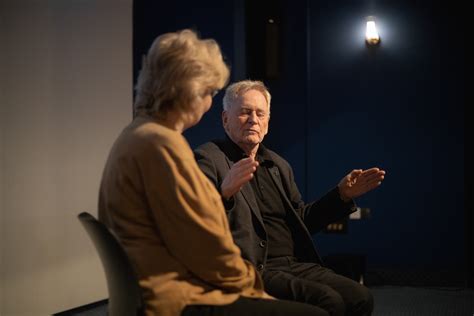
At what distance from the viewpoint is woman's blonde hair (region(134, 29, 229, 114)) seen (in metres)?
1.44

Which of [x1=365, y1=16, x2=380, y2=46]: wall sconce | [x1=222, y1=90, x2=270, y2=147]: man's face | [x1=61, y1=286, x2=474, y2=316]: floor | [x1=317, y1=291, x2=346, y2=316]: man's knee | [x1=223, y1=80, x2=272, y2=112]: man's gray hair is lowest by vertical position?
[x1=61, y1=286, x2=474, y2=316]: floor

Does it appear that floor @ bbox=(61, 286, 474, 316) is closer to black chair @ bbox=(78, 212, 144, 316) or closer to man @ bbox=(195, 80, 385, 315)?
man @ bbox=(195, 80, 385, 315)

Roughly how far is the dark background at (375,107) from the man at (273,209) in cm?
185

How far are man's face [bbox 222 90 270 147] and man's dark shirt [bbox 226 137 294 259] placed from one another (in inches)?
1.8

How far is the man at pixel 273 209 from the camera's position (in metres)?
1.95

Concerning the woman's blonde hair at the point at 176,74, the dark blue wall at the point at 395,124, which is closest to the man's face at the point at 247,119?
the woman's blonde hair at the point at 176,74

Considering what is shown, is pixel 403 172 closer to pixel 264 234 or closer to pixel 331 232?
pixel 331 232

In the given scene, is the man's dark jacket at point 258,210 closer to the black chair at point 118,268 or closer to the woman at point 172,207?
the woman at point 172,207

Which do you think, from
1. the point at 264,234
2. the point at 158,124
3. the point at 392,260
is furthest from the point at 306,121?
the point at 158,124

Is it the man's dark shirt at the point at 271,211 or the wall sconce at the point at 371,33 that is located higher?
the wall sconce at the point at 371,33

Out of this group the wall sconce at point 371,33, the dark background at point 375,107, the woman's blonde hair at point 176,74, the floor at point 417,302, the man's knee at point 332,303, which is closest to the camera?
the woman's blonde hair at point 176,74

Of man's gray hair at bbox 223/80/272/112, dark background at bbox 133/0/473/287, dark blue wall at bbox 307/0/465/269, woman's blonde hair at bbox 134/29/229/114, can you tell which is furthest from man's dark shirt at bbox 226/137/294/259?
dark blue wall at bbox 307/0/465/269

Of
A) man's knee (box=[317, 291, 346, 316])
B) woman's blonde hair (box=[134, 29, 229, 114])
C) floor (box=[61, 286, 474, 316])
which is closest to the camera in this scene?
woman's blonde hair (box=[134, 29, 229, 114])

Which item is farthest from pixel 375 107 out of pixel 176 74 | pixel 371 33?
pixel 176 74
